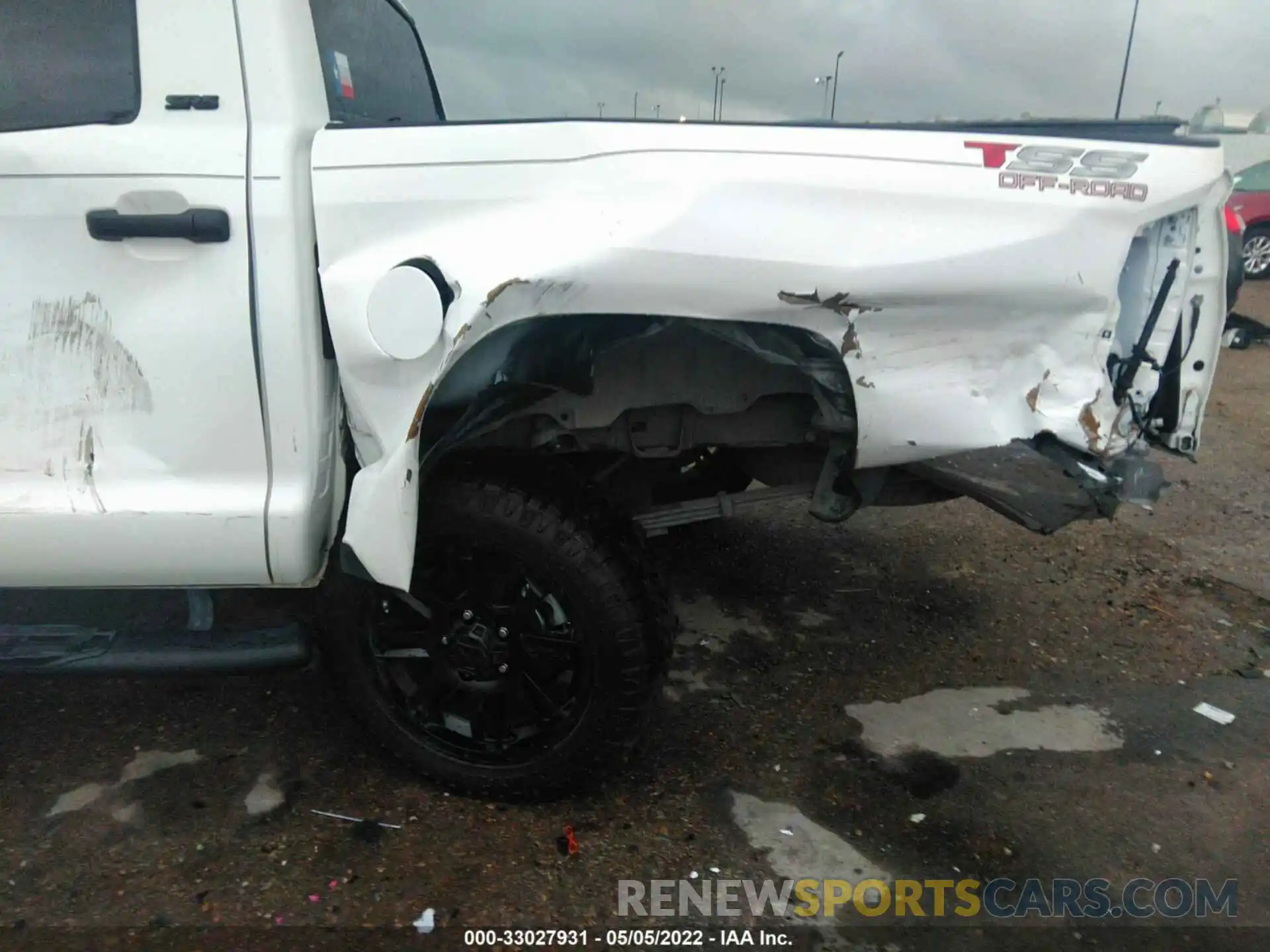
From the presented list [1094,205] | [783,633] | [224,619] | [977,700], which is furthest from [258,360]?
[977,700]

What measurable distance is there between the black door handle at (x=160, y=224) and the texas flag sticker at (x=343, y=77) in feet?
1.95

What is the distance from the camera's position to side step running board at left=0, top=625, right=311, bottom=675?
229 cm

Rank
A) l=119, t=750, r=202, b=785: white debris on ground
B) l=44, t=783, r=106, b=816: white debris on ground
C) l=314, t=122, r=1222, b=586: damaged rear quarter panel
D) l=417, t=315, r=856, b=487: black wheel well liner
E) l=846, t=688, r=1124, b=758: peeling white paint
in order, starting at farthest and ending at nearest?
1. l=846, t=688, r=1124, b=758: peeling white paint
2. l=119, t=750, r=202, b=785: white debris on ground
3. l=44, t=783, r=106, b=816: white debris on ground
4. l=417, t=315, r=856, b=487: black wheel well liner
5. l=314, t=122, r=1222, b=586: damaged rear quarter panel

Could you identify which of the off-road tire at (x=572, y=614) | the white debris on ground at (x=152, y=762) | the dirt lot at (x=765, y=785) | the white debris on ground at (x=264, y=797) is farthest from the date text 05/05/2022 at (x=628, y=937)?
the white debris on ground at (x=152, y=762)

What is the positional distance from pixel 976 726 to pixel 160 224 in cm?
278

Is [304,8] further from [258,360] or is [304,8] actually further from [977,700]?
[977,700]

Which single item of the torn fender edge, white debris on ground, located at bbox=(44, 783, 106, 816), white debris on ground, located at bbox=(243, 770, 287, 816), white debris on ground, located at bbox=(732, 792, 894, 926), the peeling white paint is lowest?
white debris on ground, located at bbox=(44, 783, 106, 816)

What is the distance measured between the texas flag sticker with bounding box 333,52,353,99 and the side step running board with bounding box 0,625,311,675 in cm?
146

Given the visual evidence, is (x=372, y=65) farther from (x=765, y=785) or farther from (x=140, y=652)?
(x=765, y=785)

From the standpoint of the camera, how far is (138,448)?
2174 millimetres

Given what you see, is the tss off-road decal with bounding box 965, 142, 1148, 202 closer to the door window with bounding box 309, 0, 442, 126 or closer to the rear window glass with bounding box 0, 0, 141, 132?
the door window with bounding box 309, 0, 442, 126

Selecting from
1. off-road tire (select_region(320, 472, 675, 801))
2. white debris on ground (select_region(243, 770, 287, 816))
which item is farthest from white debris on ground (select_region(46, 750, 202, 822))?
off-road tire (select_region(320, 472, 675, 801))

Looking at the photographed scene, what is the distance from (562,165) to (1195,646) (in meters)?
3.11

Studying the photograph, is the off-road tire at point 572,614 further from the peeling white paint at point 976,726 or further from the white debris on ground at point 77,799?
the peeling white paint at point 976,726
